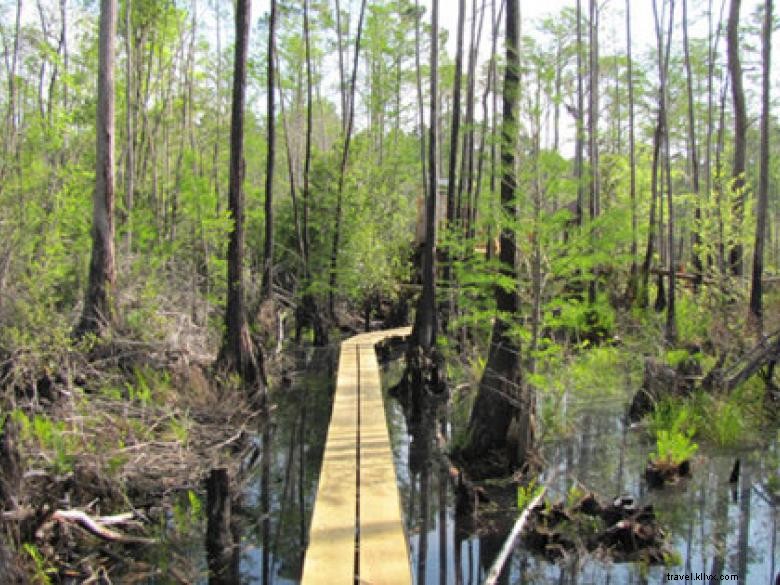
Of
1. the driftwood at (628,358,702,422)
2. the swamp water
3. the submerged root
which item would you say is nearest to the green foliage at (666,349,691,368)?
the driftwood at (628,358,702,422)

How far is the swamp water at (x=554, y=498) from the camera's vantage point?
5047mm

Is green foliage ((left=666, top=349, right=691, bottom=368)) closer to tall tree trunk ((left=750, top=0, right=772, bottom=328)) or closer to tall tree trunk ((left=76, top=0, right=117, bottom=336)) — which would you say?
tall tree trunk ((left=750, top=0, right=772, bottom=328))

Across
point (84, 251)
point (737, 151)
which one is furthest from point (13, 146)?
point (737, 151)

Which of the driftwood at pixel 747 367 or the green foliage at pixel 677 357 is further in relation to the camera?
the green foliage at pixel 677 357

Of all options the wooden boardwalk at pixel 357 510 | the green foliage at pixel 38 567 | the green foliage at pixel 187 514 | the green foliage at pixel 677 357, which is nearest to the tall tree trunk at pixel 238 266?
the wooden boardwalk at pixel 357 510

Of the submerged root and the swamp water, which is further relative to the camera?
the submerged root

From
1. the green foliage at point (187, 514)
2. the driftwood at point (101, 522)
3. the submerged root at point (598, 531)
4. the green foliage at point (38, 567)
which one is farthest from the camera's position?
the green foliage at point (187, 514)

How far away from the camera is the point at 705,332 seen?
12500 millimetres

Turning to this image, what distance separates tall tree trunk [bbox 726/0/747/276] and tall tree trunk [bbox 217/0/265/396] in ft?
27.1

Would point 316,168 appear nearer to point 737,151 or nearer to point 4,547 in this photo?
point 737,151

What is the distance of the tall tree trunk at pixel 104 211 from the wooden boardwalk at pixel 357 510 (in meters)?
3.16

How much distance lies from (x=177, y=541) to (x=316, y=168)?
13.5m

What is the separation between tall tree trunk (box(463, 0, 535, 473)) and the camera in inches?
267

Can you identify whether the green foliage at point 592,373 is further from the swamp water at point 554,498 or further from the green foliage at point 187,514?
the green foliage at point 187,514
